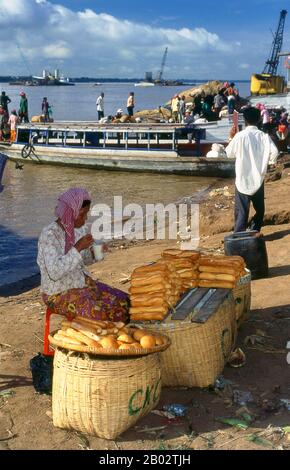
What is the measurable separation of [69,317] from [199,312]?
104cm

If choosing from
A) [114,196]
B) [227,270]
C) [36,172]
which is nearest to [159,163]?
[114,196]

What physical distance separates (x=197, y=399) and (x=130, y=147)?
67.3 ft

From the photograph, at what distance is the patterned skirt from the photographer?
4.75m

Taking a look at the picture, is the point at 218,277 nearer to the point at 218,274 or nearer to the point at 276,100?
the point at 218,274

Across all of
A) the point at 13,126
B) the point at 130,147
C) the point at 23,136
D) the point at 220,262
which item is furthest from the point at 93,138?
the point at 220,262

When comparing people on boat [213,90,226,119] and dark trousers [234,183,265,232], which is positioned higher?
people on boat [213,90,226,119]

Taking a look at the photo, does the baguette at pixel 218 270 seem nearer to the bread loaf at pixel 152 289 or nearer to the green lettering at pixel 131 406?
the bread loaf at pixel 152 289

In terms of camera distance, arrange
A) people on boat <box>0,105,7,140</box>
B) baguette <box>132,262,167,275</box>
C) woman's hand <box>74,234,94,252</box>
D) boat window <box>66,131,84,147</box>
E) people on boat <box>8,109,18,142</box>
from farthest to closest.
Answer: people on boat <box>0,105,7,140</box> < people on boat <box>8,109,18,142</box> < boat window <box>66,131,84,147</box> < baguette <box>132,262,167,275</box> < woman's hand <box>74,234,94,252</box>

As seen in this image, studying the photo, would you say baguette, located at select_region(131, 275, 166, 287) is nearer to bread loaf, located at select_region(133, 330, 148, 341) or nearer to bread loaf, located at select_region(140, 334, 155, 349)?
bread loaf, located at select_region(133, 330, 148, 341)

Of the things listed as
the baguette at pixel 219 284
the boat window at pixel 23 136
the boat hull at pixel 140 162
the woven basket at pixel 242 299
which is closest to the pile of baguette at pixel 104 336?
the baguette at pixel 219 284

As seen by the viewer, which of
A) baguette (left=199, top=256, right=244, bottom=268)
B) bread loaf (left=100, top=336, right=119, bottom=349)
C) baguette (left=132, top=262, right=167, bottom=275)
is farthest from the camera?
baguette (left=199, top=256, right=244, bottom=268)

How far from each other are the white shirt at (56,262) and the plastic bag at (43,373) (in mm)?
535

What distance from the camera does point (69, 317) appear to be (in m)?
4.75

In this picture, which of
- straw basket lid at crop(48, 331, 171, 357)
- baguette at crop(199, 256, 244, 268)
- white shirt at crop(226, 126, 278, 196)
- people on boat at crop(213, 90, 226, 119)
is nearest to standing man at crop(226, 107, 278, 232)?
white shirt at crop(226, 126, 278, 196)
